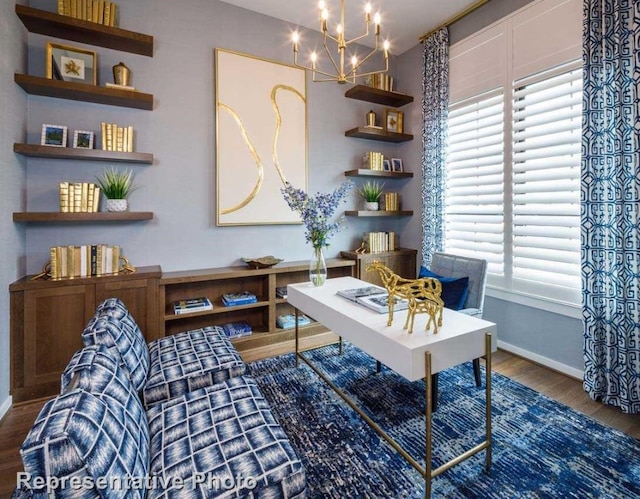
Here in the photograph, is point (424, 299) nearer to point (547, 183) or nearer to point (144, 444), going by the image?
point (144, 444)

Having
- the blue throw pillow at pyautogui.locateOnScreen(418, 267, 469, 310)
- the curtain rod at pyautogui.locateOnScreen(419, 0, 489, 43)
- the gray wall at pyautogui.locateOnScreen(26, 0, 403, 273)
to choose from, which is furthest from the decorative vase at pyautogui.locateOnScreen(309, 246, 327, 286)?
the curtain rod at pyautogui.locateOnScreen(419, 0, 489, 43)

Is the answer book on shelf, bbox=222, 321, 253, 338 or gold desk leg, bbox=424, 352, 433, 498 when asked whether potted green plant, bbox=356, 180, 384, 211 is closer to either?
book on shelf, bbox=222, 321, 253, 338

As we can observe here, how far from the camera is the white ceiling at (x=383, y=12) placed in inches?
124

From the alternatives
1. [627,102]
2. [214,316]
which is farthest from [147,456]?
[627,102]

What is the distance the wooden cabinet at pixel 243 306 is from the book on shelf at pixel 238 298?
1.7 inches

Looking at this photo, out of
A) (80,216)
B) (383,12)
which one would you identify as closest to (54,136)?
(80,216)

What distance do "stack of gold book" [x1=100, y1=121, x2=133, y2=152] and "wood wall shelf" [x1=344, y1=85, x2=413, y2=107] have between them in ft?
7.82

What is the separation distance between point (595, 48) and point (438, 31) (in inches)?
68.9

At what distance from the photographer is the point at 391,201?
4.13 m

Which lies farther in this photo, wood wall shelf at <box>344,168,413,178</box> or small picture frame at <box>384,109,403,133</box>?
small picture frame at <box>384,109,403,133</box>

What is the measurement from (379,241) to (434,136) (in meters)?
1.35

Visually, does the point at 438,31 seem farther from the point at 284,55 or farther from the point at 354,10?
the point at 284,55

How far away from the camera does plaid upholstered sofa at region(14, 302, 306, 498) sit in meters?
0.86

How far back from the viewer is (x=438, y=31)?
142 inches
